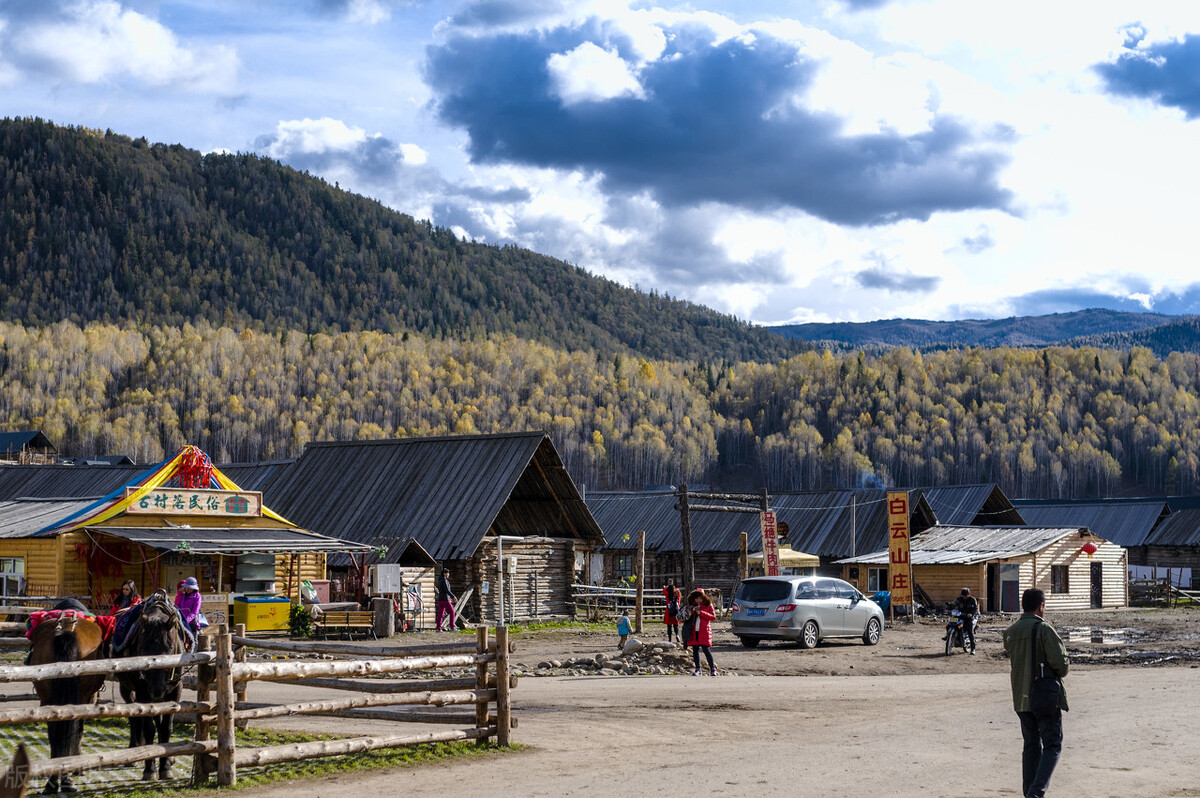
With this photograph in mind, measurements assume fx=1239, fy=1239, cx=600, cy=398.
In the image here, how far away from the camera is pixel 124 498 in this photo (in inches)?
1238

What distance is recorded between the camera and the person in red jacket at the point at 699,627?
22.2m

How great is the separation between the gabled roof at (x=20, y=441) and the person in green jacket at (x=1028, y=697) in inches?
4463

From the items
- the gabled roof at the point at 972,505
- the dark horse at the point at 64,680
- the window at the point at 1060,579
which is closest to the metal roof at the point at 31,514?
the dark horse at the point at 64,680

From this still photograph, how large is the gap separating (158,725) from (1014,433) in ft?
612

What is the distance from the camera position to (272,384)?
197 metres

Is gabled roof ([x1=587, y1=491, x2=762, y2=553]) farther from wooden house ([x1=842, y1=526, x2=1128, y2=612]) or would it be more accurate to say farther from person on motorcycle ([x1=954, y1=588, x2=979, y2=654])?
person on motorcycle ([x1=954, y1=588, x2=979, y2=654])

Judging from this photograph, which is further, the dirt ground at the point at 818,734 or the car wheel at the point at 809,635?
the car wheel at the point at 809,635

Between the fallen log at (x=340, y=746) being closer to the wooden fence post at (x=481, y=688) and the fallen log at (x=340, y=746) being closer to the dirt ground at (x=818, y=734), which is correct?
the wooden fence post at (x=481, y=688)

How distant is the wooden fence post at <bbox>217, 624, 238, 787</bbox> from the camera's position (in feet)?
35.5

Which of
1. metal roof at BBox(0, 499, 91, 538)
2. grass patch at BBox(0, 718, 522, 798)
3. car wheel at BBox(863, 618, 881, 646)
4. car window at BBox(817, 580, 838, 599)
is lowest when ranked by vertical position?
car wheel at BBox(863, 618, 881, 646)

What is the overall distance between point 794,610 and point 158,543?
48.8 feet

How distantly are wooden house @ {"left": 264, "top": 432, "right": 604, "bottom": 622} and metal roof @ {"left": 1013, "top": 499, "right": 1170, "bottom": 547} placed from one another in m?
39.7

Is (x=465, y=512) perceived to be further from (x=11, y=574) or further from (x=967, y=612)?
(x=967, y=612)

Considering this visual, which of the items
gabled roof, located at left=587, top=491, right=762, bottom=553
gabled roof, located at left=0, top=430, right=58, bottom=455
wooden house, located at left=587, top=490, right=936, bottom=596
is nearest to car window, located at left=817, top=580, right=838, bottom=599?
gabled roof, located at left=587, top=491, right=762, bottom=553
